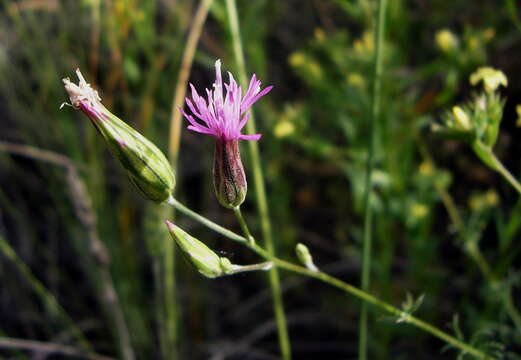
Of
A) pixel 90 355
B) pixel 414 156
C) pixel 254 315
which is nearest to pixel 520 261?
pixel 414 156

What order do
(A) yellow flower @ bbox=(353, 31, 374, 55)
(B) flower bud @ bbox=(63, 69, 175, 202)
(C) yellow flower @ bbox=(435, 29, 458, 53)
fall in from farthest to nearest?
(A) yellow flower @ bbox=(353, 31, 374, 55) < (C) yellow flower @ bbox=(435, 29, 458, 53) < (B) flower bud @ bbox=(63, 69, 175, 202)

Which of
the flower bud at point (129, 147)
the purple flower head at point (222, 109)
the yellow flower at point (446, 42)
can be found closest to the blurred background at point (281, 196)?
the yellow flower at point (446, 42)

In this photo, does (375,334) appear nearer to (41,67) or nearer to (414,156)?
(414,156)

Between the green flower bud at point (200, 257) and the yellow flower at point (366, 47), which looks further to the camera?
the yellow flower at point (366, 47)

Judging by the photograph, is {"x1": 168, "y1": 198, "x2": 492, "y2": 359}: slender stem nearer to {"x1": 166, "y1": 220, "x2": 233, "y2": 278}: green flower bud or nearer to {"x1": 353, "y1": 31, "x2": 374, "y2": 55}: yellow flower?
{"x1": 166, "y1": 220, "x2": 233, "y2": 278}: green flower bud

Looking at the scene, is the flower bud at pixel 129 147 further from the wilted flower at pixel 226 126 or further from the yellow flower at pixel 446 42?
the yellow flower at pixel 446 42

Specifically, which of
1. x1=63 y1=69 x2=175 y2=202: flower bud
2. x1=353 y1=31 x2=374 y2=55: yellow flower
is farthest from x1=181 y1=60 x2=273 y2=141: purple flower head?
x1=353 y1=31 x2=374 y2=55: yellow flower
